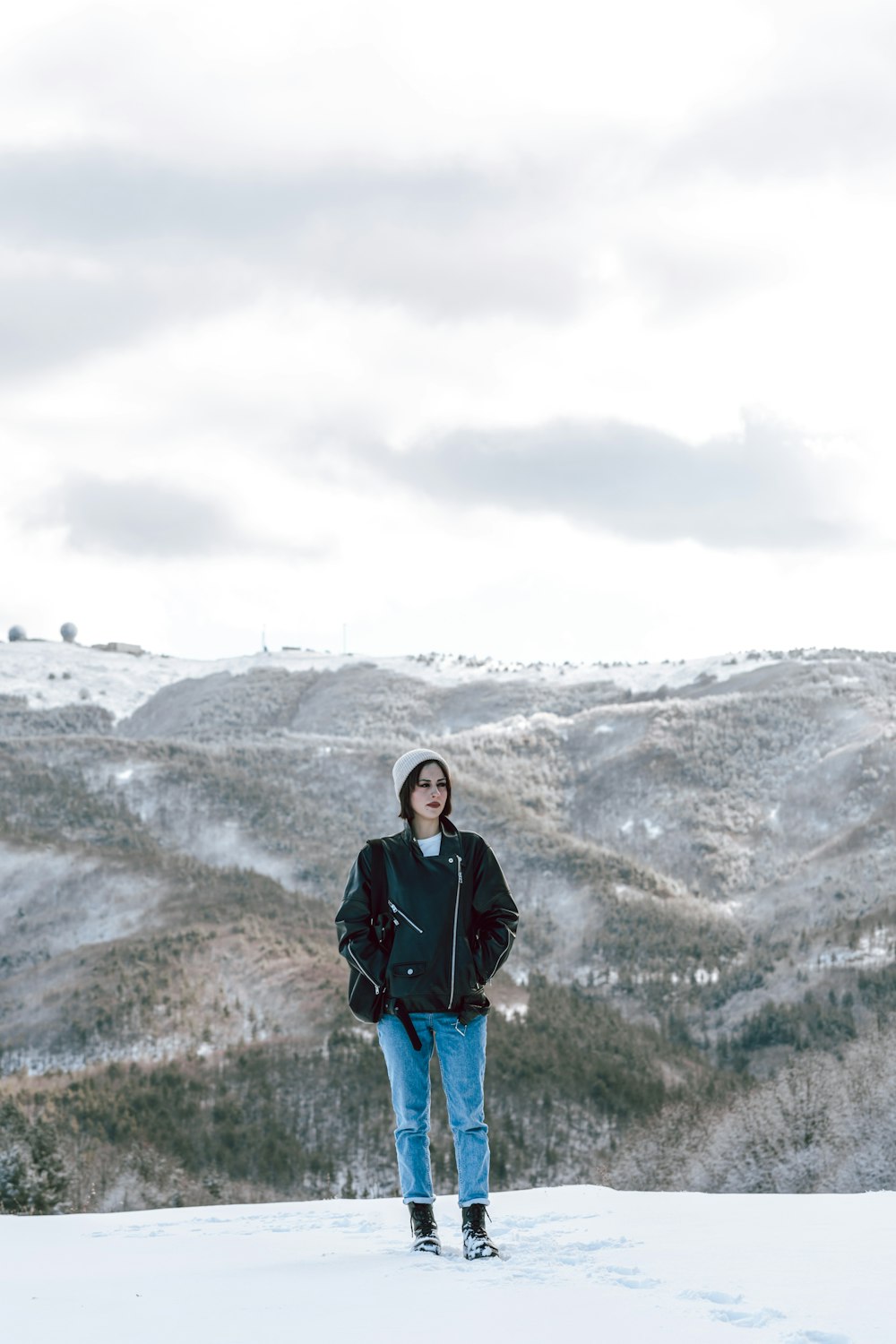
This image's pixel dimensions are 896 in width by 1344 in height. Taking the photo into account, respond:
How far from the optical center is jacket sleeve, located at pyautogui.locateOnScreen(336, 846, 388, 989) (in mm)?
5832

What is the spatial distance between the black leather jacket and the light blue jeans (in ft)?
0.54

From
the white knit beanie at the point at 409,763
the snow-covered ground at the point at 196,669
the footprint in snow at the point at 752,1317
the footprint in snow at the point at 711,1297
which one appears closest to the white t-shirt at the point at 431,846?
the white knit beanie at the point at 409,763

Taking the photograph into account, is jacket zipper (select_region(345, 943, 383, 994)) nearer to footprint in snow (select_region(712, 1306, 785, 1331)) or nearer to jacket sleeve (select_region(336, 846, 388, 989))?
jacket sleeve (select_region(336, 846, 388, 989))

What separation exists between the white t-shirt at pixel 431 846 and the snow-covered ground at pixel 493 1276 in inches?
68.5

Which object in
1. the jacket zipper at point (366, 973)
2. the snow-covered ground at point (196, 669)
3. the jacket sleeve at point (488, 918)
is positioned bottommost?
the jacket zipper at point (366, 973)

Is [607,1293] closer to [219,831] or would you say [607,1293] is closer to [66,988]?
[66,988]

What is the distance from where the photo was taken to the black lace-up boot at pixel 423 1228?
578cm

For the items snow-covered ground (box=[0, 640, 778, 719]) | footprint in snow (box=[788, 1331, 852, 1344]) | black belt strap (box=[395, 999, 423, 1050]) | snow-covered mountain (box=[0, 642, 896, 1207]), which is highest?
snow-covered ground (box=[0, 640, 778, 719])

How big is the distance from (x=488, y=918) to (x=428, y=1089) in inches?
32.1

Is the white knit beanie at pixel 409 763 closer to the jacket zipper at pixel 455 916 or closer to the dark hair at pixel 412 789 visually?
the dark hair at pixel 412 789

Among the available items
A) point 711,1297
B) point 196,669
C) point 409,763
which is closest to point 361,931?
point 409,763

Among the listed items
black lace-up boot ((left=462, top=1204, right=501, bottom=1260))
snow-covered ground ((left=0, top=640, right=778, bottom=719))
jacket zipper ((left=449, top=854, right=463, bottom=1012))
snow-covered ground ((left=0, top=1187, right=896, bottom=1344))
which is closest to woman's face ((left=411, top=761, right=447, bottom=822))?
jacket zipper ((left=449, top=854, right=463, bottom=1012))

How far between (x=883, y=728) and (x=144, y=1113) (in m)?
46.0

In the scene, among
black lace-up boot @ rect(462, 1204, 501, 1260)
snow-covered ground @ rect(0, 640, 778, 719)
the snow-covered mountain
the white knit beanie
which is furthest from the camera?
snow-covered ground @ rect(0, 640, 778, 719)
